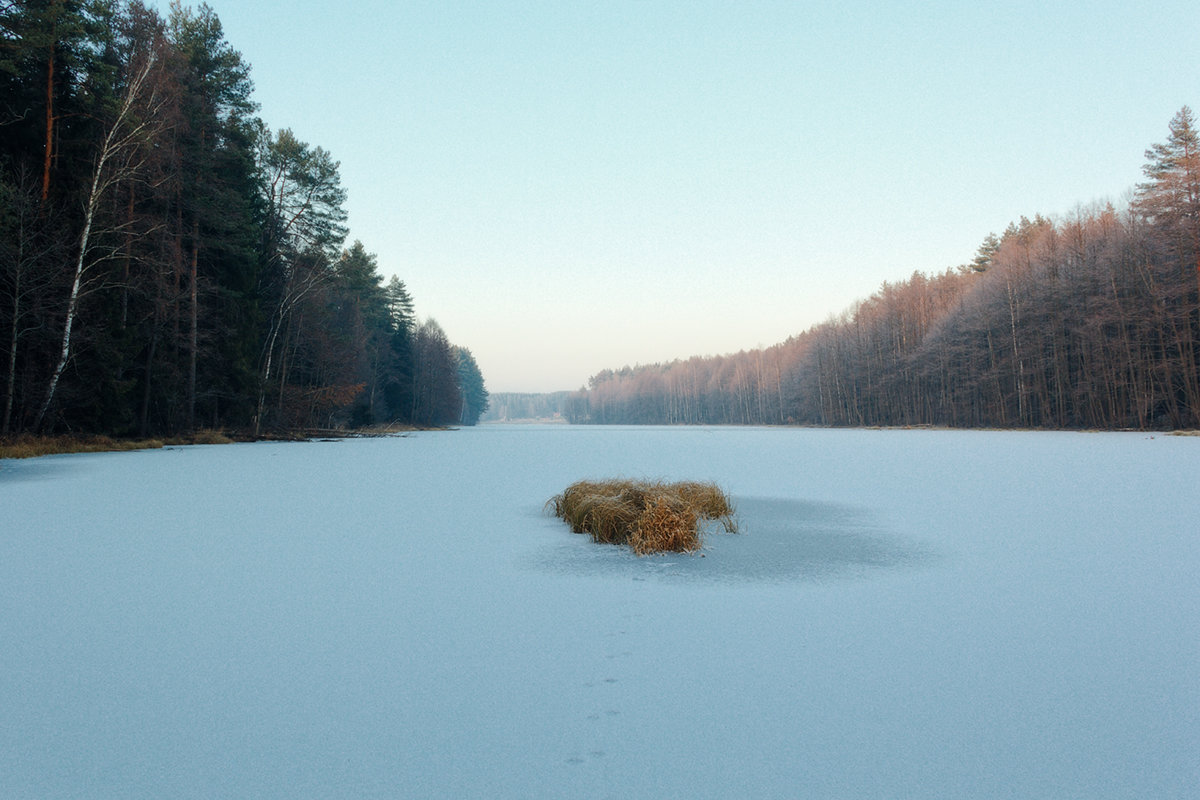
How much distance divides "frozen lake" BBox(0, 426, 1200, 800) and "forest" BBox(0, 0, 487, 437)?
11940mm

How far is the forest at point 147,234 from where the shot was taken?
1517 cm

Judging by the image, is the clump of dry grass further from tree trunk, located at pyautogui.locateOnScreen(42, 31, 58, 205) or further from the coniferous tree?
the coniferous tree

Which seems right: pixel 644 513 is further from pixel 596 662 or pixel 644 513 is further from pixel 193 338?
pixel 193 338

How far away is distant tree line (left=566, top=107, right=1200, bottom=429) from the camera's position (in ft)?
89.6

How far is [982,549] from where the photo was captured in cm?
534

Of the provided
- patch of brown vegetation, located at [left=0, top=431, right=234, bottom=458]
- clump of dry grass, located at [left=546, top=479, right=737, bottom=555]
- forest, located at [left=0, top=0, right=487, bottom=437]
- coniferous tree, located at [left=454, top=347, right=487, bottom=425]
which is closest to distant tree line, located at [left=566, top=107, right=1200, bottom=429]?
clump of dry grass, located at [left=546, top=479, right=737, bottom=555]

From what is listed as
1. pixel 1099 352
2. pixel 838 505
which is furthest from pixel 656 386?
pixel 838 505

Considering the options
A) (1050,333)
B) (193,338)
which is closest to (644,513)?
(193,338)

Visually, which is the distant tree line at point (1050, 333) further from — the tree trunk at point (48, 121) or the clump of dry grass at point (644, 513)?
the tree trunk at point (48, 121)

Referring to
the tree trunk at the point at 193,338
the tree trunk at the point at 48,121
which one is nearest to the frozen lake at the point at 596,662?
the tree trunk at the point at 48,121

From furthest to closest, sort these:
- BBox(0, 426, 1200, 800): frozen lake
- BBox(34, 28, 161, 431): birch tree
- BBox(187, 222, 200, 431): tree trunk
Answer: BBox(187, 222, 200, 431): tree trunk < BBox(34, 28, 161, 431): birch tree < BBox(0, 426, 1200, 800): frozen lake

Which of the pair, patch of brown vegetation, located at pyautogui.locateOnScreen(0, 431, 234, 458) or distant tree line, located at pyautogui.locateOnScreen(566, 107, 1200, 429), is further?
distant tree line, located at pyautogui.locateOnScreen(566, 107, 1200, 429)

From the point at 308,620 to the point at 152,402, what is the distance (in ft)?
68.9

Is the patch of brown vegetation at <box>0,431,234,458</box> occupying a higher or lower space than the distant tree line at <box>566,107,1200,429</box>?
lower
